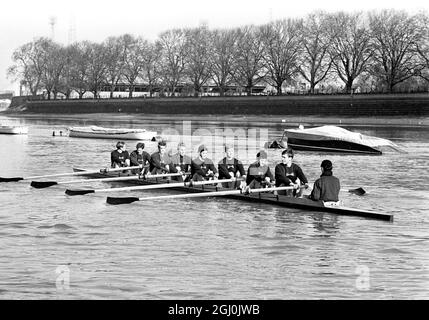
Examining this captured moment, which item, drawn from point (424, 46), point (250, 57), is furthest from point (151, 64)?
point (424, 46)

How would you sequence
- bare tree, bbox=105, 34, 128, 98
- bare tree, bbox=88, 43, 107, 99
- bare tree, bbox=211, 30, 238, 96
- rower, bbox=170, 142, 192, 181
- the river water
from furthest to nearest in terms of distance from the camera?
bare tree, bbox=88, 43, 107, 99 < bare tree, bbox=105, 34, 128, 98 < bare tree, bbox=211, 30, 238, 96 < rower, bbox=170, 142, 192, 181 < the river water

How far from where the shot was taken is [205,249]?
17.9 m

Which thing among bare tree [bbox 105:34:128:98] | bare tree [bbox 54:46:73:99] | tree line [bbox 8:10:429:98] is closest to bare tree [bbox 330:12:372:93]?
tree line [bbox 8:10:429:98]

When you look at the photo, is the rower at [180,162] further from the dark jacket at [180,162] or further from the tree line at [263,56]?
the tree line at [263,56]

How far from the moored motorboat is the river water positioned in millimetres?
20638

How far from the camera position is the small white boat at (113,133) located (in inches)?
2640

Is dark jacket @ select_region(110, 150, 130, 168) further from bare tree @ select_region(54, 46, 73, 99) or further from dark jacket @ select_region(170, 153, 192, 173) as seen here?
bare tree @ select_region(54, 46, 73, 99)

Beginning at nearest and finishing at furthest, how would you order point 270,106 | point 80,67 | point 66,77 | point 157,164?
point 157,164 → point 270,106 → point 80,67 → point 66,77

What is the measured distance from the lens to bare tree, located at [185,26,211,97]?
132000mm

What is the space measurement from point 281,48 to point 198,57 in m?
20.8

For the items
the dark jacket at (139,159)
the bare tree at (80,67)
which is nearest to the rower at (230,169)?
the dark jacket at (139,159)

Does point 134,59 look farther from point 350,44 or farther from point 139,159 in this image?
point 139,159

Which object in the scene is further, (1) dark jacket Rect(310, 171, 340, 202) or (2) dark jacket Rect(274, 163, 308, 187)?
(2) dark jacket Rect(274, 163, 308, 187)
